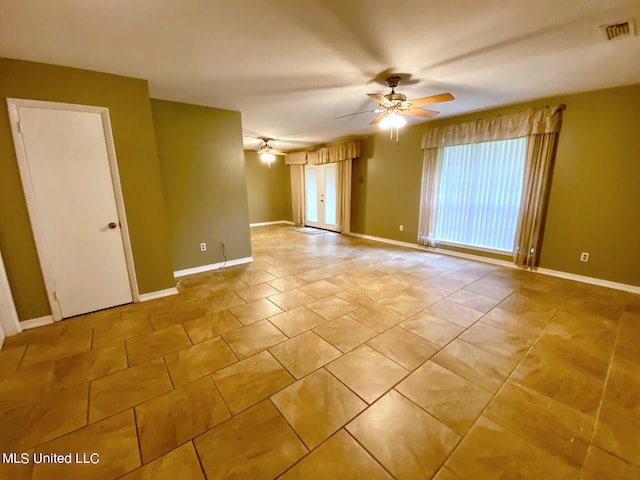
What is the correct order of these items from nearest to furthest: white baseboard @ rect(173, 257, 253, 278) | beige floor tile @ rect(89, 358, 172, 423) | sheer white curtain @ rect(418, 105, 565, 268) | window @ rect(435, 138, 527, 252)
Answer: beige floor tile @ rect(89, 358, 172, 423) < sheer white curtain @ rect(418, 105, 565, 268) < white baseboard @ rect(173, 257, 253, 278) < window @ rect(435, 138, 527, 252)

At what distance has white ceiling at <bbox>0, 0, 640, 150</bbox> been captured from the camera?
5.65 feet

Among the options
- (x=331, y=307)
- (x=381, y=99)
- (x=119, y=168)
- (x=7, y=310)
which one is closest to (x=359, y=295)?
(x=331, y=307)

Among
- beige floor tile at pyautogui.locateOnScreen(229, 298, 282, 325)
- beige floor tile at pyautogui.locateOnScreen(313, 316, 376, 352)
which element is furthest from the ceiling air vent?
beige floor tile at pyautogui.locateOnScreen(229, 298, 282, 325)

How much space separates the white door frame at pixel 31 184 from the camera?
236 centimetres

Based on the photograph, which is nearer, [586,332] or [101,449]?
[101,449]

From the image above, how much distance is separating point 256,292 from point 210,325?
0.83 m

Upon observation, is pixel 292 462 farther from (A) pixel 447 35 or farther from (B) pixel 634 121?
(B) pixel 634 121

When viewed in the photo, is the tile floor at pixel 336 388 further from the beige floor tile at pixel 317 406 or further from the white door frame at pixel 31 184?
the white door frame at pixel 31 184

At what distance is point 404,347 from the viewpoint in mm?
2199

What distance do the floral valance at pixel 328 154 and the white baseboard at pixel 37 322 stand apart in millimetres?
5785

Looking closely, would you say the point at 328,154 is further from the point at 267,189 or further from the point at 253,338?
the point at 253,338

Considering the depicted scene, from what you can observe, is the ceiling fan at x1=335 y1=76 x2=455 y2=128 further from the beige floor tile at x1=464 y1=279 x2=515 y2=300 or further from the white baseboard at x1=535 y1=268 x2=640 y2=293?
the white baseboard at x1=535 y1=268 x2=640 y2=293

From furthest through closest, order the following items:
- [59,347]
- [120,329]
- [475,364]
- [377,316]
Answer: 1. [377,316]
2. [120,329]
3. [59,347]
4. [475,364]

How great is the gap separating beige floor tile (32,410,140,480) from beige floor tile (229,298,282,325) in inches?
46.6
